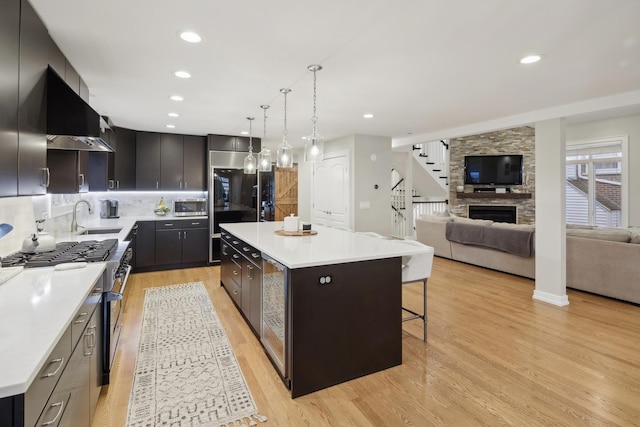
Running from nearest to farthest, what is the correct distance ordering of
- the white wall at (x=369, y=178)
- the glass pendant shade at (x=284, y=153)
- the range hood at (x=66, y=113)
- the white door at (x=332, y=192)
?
the range hood at (x=66, y=113) < the glass pendant shade at (x=284, y=153) < the white wall at (x=369, y=178) < the white door at (x=332, y=192)

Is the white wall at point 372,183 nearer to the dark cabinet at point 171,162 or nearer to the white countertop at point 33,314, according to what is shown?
the dark cabinet at point 171,162

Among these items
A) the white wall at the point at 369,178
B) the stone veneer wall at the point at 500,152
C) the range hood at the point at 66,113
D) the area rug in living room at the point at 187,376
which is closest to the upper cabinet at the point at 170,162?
the white wall at the point at 369,178

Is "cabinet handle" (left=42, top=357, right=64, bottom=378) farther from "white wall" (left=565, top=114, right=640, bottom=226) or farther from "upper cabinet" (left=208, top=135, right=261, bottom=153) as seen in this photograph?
"white wall" (left=565, top=114, right=640, bottom=226)

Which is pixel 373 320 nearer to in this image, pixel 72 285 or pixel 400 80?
pixel 72 285

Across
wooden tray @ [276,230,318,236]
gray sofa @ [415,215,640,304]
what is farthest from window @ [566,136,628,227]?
wooden tray @ [276,230,318,236]

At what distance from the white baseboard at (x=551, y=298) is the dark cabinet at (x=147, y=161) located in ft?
20.3

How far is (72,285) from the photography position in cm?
172

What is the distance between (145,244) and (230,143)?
2.32 m

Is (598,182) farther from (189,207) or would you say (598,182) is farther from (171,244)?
(171,244)

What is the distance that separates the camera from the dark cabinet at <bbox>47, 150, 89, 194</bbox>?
2.97m

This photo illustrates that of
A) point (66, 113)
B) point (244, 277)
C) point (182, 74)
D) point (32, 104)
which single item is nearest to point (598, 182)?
point (244, 277)

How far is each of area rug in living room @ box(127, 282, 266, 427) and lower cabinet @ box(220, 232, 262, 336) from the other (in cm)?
31

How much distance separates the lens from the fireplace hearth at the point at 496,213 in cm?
861

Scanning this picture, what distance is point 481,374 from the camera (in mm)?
2502
